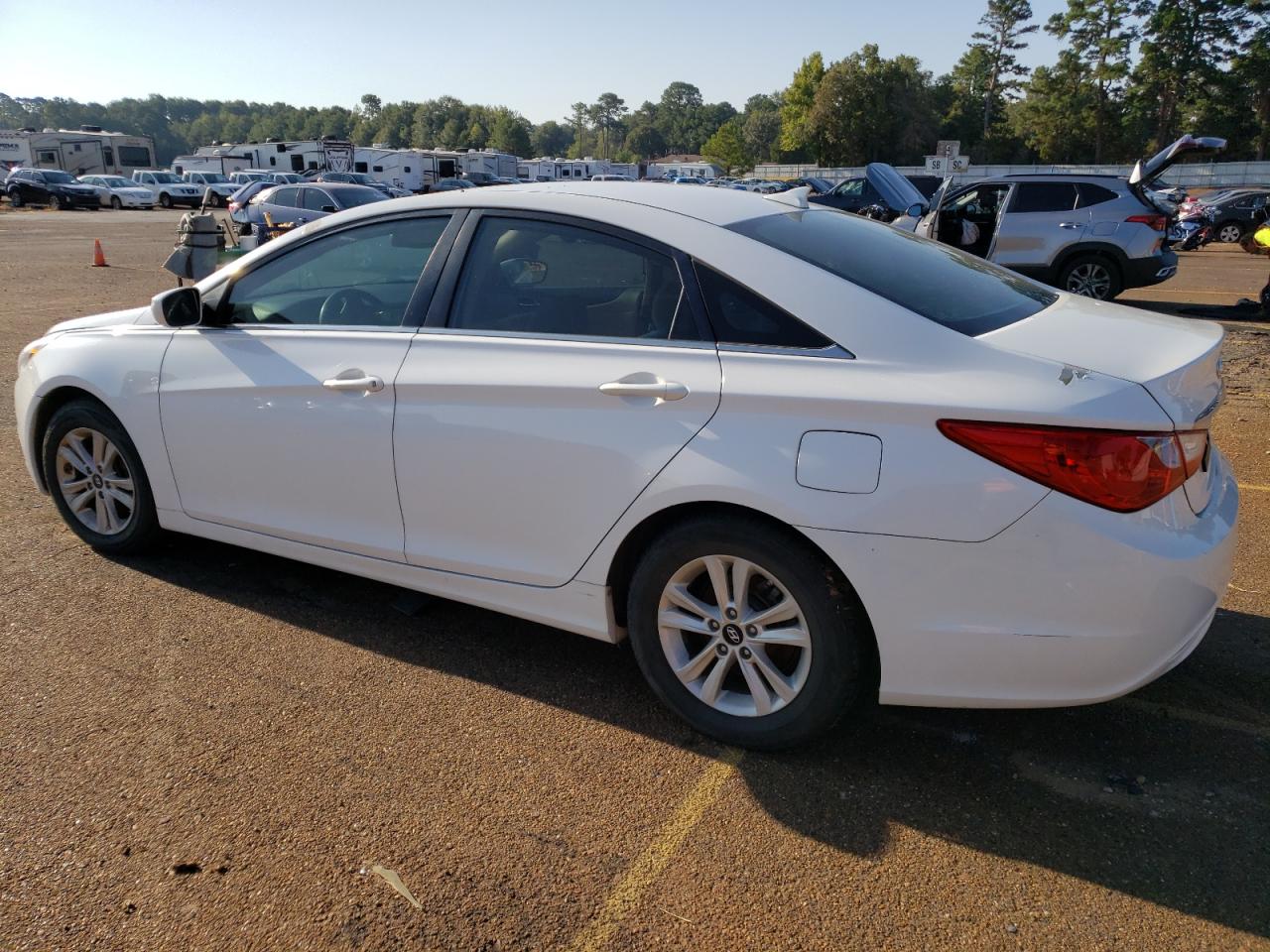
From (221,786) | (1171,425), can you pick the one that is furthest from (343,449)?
(1171,425)

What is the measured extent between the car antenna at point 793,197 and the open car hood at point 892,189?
225 inches

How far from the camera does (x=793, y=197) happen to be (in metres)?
3.75

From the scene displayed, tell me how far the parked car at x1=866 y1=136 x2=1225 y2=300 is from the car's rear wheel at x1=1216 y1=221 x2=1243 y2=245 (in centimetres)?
1540

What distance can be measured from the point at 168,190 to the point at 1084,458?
2276 inches

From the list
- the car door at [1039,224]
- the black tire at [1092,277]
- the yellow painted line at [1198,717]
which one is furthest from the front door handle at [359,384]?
the black tire at [1092,277]

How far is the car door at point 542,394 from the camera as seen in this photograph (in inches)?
112

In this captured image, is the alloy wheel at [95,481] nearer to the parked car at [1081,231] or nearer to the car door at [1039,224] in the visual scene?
the parked car at [1081,231]

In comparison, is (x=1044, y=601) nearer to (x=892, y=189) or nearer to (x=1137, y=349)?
(x=1137, y=349)

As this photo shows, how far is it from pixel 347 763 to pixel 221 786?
0.36 m

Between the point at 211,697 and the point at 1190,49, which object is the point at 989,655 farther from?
the point at 1190,49

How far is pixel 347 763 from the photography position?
2885 mm

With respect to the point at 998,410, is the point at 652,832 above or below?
below

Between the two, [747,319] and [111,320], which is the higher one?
[747,319]

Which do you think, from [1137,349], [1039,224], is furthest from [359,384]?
[1039,224]
